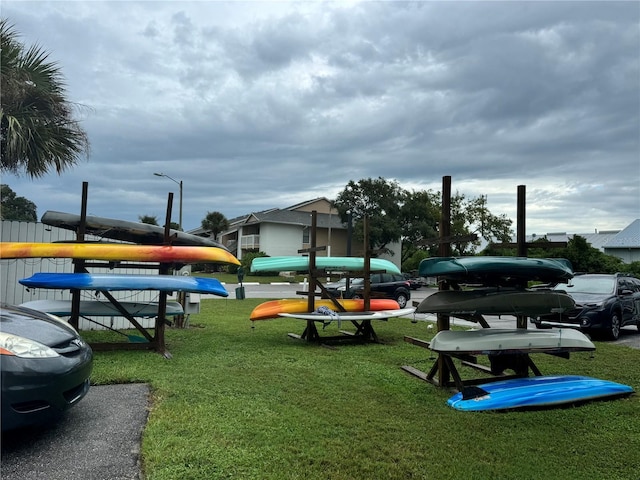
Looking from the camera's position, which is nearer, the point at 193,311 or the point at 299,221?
the point at 193,311

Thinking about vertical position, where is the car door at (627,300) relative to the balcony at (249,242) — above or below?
below

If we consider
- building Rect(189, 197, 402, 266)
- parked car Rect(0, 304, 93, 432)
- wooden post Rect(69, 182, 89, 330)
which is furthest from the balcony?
parked car Rect(0, 304, 93, 432)

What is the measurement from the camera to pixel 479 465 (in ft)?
12.0

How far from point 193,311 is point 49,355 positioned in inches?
335

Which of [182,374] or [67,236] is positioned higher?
[67,236]

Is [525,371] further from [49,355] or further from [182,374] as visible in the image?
[49,355]

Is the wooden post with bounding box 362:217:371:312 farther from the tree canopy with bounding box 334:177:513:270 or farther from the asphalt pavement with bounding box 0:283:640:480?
the tree canopy with bounding box 334:177:513:270

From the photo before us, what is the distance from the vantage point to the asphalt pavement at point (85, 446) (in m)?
3.35

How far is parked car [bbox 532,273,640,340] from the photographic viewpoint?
10.6 metres

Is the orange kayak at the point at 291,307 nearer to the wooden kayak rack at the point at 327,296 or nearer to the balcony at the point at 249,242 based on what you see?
the wooden kayak rack at the point at 327,296

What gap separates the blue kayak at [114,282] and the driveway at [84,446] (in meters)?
2.90

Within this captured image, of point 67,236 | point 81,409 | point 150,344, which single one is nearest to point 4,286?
point 67,236

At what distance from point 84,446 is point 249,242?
41.8 m

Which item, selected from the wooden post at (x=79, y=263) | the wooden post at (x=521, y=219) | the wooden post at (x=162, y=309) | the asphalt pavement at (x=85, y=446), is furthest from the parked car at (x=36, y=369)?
the wooden post at (x=521, y=219)
